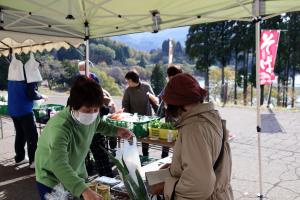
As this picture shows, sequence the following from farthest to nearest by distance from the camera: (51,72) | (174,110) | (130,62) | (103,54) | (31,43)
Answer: (130,62) < (103,54) < (51,72) < (31,43) < (174,110)

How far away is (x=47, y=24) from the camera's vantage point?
3803 millimetres

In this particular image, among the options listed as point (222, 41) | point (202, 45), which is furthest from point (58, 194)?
point (202, 45)

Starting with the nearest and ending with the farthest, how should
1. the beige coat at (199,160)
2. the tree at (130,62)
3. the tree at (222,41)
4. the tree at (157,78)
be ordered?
the beige coat at (199,160), the tree at (157,78), the tree at (222,41), the tree at (130,62)

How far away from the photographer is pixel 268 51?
356 inches

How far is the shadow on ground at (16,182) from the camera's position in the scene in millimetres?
3714

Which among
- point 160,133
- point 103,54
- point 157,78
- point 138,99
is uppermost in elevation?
point 103,54

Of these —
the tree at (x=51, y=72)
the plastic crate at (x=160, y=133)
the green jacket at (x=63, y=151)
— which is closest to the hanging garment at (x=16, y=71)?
the plastic crate at (x=160, y=133)

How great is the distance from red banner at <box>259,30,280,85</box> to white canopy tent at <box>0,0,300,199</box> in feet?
18.7

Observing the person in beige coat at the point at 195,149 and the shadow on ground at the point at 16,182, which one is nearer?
the person in beige coat at the point at 195,149

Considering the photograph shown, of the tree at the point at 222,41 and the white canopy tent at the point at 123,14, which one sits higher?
the tree at the point at 222,41

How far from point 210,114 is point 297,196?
282 cm

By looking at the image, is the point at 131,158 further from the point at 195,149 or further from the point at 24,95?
the point at 24,95

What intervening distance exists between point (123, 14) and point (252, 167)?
2866mm

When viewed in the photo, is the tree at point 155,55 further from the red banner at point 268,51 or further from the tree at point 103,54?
the red banner at point 268,51
